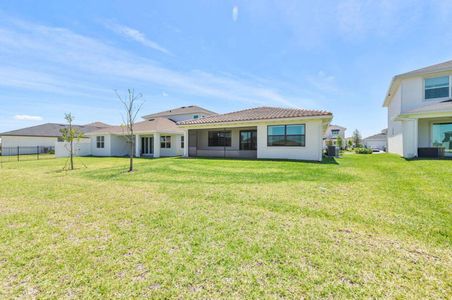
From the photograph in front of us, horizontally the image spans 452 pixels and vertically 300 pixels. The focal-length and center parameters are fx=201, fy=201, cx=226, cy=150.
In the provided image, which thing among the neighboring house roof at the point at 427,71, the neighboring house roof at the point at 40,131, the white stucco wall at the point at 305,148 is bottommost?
the white stucco wall at the point at 305,148

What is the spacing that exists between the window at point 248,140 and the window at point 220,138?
1372 millimetres

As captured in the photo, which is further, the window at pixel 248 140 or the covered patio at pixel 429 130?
the window at pixel 248 140

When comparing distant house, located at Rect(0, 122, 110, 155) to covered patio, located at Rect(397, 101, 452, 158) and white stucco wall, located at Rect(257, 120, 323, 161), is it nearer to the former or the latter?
white stucco wall, located at Rect(257, 120, 323, 161)

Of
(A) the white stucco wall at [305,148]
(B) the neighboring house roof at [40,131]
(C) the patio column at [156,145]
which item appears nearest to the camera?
(A) the white stucco wall at [305,148]

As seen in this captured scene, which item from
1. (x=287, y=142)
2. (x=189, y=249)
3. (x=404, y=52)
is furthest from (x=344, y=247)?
(x=404, y=52)

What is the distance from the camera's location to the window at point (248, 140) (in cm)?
1814

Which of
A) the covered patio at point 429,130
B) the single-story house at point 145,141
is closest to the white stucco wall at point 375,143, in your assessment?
the covered patio at point 429,130

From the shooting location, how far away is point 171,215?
4.52 meters

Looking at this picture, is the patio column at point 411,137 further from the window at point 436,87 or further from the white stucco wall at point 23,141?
the white stucco wall at point 23,141

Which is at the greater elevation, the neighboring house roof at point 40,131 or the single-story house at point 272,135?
the neighboring house roof at point 40,131

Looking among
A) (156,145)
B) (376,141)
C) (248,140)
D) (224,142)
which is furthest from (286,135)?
(376,141)

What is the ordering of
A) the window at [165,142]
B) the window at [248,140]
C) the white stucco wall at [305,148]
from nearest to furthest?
the white stucco wall at [305,148] < the window at [248,140] < the window at [165,142]

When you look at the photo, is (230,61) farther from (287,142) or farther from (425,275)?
(425,275)

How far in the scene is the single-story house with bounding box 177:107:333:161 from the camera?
45.5 feet
